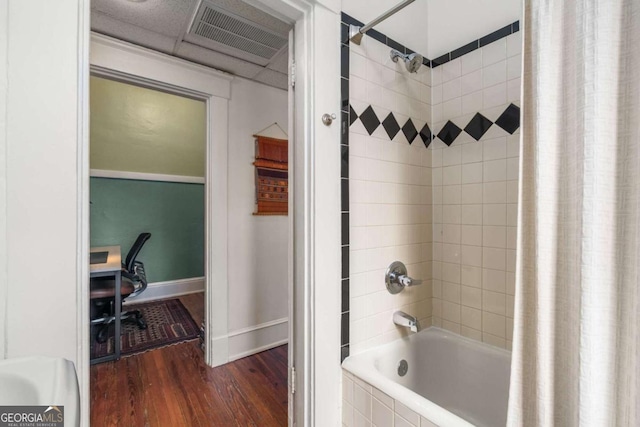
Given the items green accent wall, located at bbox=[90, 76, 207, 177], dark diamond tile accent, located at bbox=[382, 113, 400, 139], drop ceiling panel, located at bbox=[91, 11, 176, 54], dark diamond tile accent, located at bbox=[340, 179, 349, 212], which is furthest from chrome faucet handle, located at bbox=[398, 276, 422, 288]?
green accent wall, located at bbox=[90, 76, 207, 177]

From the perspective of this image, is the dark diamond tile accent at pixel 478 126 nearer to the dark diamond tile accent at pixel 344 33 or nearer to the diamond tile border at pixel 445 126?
the diamond tile border at pixel 445 126

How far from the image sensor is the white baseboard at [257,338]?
7.47 feet

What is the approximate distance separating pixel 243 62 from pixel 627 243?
2.22 meters

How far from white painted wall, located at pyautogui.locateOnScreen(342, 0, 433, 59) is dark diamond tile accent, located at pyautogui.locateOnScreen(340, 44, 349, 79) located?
0.17 metres

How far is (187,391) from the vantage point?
6.16 feet

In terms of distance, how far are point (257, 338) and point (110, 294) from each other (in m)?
1.23

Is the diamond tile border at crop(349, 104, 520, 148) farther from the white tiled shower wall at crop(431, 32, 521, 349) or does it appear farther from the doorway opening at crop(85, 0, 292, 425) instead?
the doorway opening at crop(85, 0, 292, 425)

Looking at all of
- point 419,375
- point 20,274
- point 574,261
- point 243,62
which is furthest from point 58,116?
point 419,375

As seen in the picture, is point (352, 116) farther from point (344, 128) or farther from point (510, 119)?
point (510, 119)

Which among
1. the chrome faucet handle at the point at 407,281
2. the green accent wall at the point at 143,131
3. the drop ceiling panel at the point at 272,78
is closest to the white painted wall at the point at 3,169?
the chrome faucet handle at the point at 407,281

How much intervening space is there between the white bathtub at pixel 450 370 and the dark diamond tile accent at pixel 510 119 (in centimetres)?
106

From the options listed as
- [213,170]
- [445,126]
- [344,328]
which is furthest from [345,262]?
[213,170]

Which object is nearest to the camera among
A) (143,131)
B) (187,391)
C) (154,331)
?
(187,391)

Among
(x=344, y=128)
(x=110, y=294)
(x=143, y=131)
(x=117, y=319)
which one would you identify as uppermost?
(x=143, y=131)
